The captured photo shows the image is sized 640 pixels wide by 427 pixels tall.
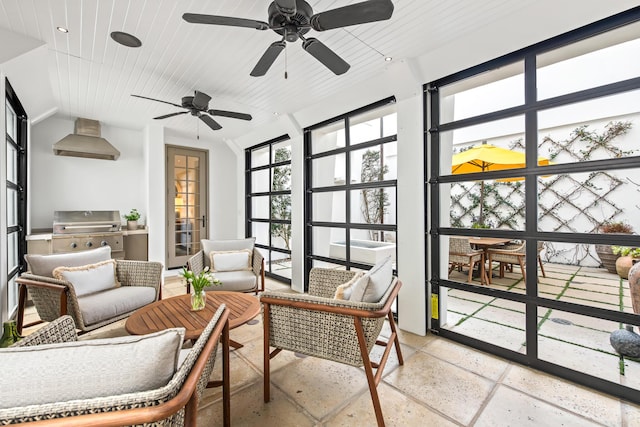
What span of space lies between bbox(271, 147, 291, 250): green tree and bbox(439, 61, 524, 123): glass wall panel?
111 inches

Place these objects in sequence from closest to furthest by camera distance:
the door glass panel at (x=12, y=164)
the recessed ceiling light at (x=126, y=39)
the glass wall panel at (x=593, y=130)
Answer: the recessed ceiling light at (x=126, y=39) → the door glass panel at (x=12, y=164) → the glass wall panel at (x=593, y=130)

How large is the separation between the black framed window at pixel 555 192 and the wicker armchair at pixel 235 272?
84.0 inches

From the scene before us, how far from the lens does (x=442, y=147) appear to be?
2854 mm

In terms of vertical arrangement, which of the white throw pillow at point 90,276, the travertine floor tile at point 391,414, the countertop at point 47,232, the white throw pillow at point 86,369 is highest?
the countertop at point 47,232

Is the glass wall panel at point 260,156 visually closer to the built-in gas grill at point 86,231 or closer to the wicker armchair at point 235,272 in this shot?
the wicker armchair at point 235,272

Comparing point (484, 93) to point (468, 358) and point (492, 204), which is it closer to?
point (468, 358)

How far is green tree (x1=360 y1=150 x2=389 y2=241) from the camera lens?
14.0 feet

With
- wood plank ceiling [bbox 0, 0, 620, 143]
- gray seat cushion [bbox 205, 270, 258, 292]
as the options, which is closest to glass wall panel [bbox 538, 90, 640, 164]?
wood plank ceiling [bbox 0, 0, 620, 143]

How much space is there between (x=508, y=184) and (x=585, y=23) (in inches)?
135

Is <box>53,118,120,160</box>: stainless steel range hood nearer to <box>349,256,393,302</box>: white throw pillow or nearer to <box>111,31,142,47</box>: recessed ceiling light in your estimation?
<box>111,31,142,47</box>: recessed ceiling light

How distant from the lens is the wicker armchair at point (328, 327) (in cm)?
165

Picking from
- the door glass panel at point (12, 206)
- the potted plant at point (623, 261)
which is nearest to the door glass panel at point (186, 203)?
the door glass panel at point (12, 206)

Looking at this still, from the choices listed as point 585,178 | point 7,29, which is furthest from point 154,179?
point 585,178

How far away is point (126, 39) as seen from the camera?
7.86 ft
